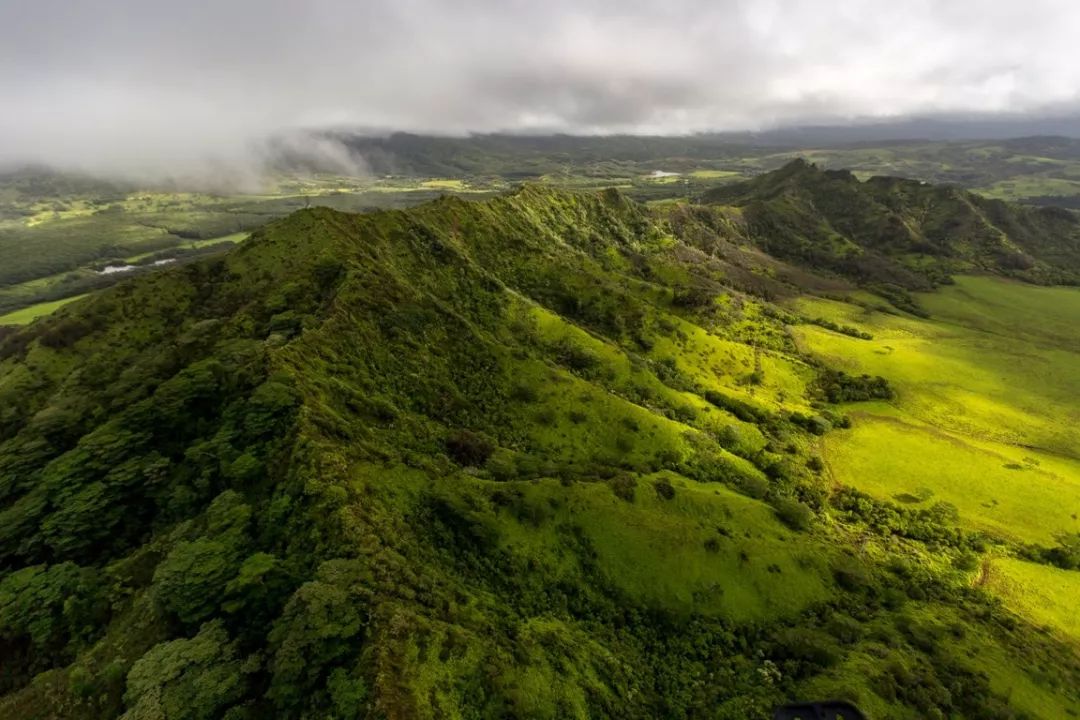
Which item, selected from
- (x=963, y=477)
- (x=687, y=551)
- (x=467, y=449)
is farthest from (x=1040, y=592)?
(x=467, y=449)

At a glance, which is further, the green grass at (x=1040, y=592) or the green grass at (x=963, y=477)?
the green grass at (x=963, y=477)

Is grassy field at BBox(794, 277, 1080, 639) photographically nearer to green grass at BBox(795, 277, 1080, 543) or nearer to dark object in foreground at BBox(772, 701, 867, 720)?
green grass at BBox(795, 277, 1080, 543)

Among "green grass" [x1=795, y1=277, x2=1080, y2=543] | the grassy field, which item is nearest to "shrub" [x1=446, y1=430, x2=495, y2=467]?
"green grass" [x1=795, y1=277, x2=1080, y2=543]

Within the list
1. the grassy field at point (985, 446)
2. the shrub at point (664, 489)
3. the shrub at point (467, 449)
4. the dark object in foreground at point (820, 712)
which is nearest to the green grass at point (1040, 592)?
the grassy field at point (985, 446)

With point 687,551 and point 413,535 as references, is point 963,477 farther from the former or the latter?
point 413,535

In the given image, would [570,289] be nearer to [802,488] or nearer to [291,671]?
[802,488]

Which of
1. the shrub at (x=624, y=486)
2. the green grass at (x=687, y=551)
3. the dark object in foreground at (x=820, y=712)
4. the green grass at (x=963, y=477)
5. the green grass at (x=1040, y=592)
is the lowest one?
the green grass at (x=1040, y=592)

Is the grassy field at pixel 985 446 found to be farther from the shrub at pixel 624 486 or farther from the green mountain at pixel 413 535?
the shrub at pixel 624 486
